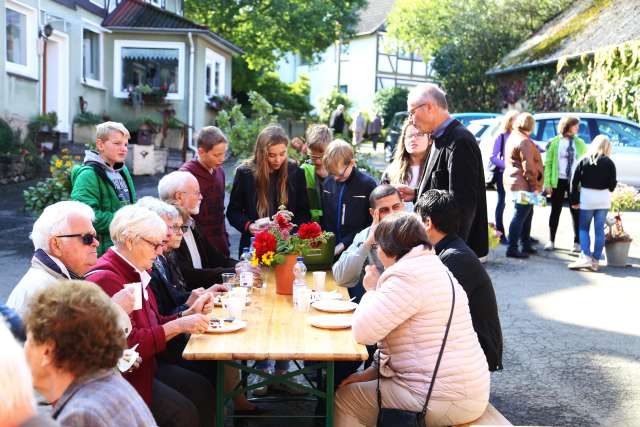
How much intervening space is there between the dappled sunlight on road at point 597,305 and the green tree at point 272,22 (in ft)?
63.6

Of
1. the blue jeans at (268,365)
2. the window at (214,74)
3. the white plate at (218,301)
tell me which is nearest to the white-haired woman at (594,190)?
the blue jeans at (268,365)

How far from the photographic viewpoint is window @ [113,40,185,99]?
798 inches

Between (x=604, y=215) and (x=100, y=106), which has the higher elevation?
(x=100, y=106)

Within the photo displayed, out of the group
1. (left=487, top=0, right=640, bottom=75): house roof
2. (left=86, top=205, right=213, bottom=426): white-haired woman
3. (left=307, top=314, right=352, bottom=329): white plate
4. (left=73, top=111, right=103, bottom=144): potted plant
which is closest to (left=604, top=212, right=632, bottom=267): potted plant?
(left=307, top=314, right=352, bottom=329): white plate

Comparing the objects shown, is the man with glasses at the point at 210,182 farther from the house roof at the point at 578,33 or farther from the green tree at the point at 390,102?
the green tree at the point at 390,102

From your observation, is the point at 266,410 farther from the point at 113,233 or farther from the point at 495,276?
the point at 495,276

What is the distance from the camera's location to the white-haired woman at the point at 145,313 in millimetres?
3566

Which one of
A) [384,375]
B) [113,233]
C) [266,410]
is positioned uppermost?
[113,233]

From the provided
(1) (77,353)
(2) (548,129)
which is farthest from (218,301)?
(2) (548,129)

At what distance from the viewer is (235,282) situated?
4633mm

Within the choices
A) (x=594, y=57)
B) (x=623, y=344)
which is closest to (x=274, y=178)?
(x=623, y=344)

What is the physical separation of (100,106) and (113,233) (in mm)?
17009

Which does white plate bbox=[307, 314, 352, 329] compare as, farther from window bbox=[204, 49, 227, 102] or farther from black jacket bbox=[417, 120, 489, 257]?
window bbox=[204, 49, 227, 102]

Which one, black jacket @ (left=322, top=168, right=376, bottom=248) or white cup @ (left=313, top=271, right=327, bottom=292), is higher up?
black jacket @ (left=322, top=168, right=376, bottom=248)
